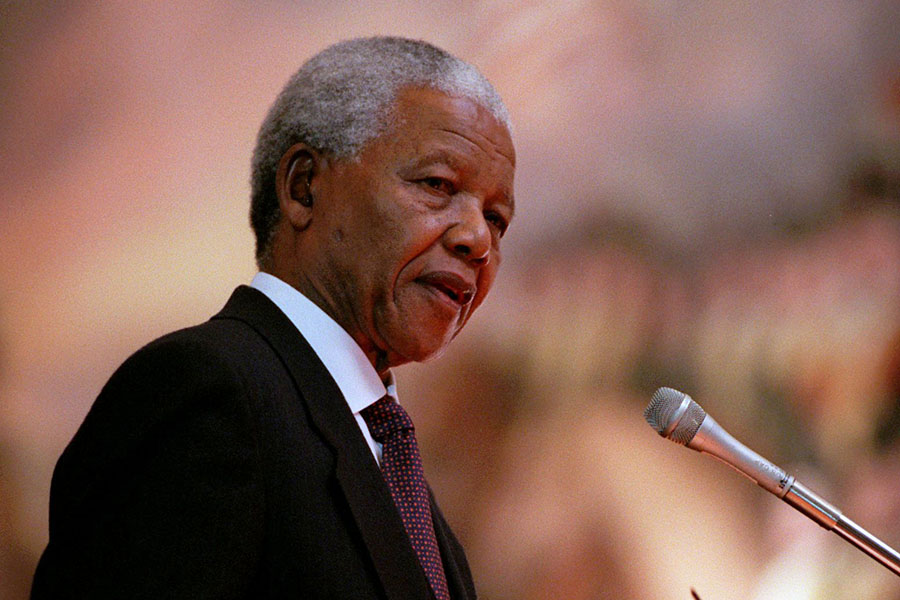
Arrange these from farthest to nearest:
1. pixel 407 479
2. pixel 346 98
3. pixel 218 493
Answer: pixel 346 98, pixel 407 479, pixel 218 493

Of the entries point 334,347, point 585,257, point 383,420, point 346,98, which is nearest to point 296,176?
point 346,98

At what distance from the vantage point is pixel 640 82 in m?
2.47

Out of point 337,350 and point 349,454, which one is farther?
point 337,350

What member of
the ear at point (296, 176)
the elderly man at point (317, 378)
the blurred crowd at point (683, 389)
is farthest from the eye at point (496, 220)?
the blurred crowd at point (683, 389)

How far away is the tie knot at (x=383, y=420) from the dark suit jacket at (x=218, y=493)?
3.7 inches

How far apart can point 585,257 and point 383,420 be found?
1.16 m

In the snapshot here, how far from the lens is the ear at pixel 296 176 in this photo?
1373 mm

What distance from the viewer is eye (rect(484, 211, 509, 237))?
4.67 feet

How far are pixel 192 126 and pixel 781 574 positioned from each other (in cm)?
169

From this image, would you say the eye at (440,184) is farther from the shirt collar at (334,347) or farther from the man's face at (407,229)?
the shirt collar at (334,347)

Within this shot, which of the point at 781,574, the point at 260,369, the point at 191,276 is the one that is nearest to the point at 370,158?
the point at 260,369

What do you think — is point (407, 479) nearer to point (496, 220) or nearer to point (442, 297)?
point (442, 297)

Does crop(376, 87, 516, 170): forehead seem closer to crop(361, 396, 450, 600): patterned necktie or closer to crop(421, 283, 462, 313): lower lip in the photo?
crop(421, 283, 462, 313): lower lip

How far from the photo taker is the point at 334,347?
4.28ft
